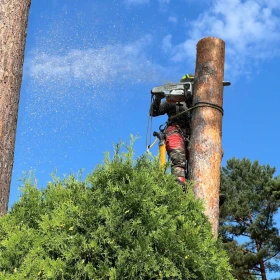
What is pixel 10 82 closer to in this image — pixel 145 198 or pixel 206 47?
pixel 206 47

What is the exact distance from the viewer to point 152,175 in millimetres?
3939

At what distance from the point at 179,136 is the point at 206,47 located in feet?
3.77

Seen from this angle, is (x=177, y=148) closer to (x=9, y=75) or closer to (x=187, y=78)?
(x=187, y=78)

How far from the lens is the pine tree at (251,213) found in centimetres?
2533

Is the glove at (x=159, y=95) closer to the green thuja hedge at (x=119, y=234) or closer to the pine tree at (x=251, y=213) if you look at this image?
the green thuja hedge at (x=119, y=234)

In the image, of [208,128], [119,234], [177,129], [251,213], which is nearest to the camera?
[119,234]

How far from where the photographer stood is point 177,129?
611 cm

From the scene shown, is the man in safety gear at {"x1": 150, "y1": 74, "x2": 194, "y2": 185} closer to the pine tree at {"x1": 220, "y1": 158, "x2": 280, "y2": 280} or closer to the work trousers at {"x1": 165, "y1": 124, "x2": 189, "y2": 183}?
the work trousers at {"x1": 165, "y1": 124, "x2": 189, "y2": 183}

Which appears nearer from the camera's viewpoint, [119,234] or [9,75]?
[119,234]

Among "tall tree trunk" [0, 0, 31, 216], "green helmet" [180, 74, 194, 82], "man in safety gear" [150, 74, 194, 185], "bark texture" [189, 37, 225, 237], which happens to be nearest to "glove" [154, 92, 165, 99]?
"man in safety gear" [150, 74, 194, 185]

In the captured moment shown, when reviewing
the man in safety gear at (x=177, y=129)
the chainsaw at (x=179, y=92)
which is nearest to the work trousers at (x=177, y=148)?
the man in safety gear at (x=177, y=129)

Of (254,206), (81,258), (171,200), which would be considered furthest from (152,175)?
(254,206)

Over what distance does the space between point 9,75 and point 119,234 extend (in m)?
2.99

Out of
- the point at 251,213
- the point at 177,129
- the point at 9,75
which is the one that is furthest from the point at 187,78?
the point at 251,213
